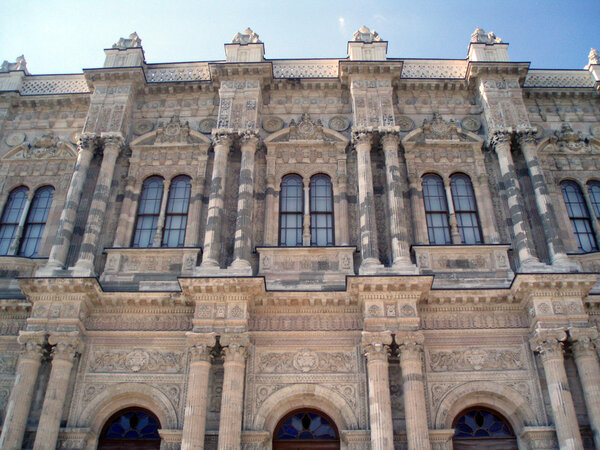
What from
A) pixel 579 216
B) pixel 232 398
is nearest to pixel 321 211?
pixel 232 398

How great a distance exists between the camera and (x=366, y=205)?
1506 centimetres

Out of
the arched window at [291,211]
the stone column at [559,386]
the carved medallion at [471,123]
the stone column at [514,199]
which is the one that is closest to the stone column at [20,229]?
the arched window at [291,211]

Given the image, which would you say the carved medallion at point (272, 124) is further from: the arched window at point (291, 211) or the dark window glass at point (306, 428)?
the dark window glass at point (306, 428)

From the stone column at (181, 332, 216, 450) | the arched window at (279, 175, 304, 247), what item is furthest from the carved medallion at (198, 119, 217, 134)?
the stone column at (181, 332, 216, 450)

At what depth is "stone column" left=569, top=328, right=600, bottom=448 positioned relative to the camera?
12.2m

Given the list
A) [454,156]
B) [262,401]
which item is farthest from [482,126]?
[262,401]

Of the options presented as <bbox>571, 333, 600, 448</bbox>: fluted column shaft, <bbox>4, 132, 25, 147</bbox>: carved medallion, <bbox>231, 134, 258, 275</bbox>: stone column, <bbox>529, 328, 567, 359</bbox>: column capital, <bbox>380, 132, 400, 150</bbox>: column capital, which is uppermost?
<bbox>4, 132, 25, 147</bbox>: carved medallion

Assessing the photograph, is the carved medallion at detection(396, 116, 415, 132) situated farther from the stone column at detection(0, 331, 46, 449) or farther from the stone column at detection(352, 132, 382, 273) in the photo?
the stone column at detection(0, 331, 46, 449)

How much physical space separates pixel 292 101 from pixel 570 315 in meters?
9.83

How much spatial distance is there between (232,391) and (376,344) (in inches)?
128

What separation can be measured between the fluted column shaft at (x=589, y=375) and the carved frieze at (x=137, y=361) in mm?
8860

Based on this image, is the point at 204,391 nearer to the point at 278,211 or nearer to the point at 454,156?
the point at 278,211

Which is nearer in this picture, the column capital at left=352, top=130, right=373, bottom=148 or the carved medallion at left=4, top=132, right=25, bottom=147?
the column capital at left=352, top=130, right=373, bottom=148

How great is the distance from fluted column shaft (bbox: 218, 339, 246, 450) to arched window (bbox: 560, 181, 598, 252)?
9531 millimetres
